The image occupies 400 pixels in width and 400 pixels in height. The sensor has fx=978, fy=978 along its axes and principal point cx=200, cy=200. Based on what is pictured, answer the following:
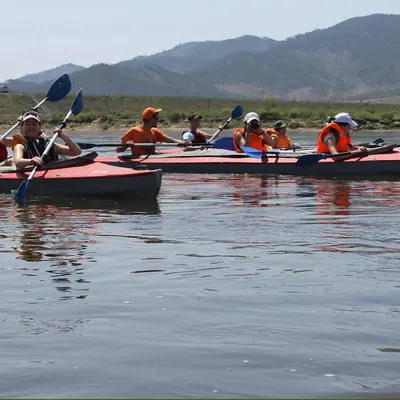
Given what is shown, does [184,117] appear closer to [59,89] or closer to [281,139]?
[281,139]

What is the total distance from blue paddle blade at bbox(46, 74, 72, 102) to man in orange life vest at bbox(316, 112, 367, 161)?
4.36 meters

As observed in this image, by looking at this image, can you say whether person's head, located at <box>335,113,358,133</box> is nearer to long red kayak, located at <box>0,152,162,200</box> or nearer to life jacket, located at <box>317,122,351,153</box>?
life jacket, located at <box>317,122,351,153</box>

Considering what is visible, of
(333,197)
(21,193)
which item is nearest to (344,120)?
(333,197)

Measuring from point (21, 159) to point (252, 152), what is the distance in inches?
229

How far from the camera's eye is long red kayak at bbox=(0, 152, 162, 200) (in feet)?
41.7

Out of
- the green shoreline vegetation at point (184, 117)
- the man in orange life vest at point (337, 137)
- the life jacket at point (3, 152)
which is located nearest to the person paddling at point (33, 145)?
the life jacket at point (3, 152)

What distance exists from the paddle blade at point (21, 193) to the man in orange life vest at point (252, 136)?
18.8 feet


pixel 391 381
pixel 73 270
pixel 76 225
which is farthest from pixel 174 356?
pixel 76 225

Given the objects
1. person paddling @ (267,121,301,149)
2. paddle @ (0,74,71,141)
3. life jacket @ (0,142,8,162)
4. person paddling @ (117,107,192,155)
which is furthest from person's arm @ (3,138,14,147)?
person paddling @ (267,121,301,149)

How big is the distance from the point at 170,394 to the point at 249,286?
253 cm

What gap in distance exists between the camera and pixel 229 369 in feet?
15.6

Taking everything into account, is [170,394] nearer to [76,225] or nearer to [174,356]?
[174,356]

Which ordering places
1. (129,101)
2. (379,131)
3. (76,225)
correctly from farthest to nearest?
(129,101) < (379,131) < (76,225)

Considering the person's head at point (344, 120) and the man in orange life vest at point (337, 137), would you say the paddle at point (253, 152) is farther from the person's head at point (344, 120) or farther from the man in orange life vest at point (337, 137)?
the person's head at point (344, 120)
